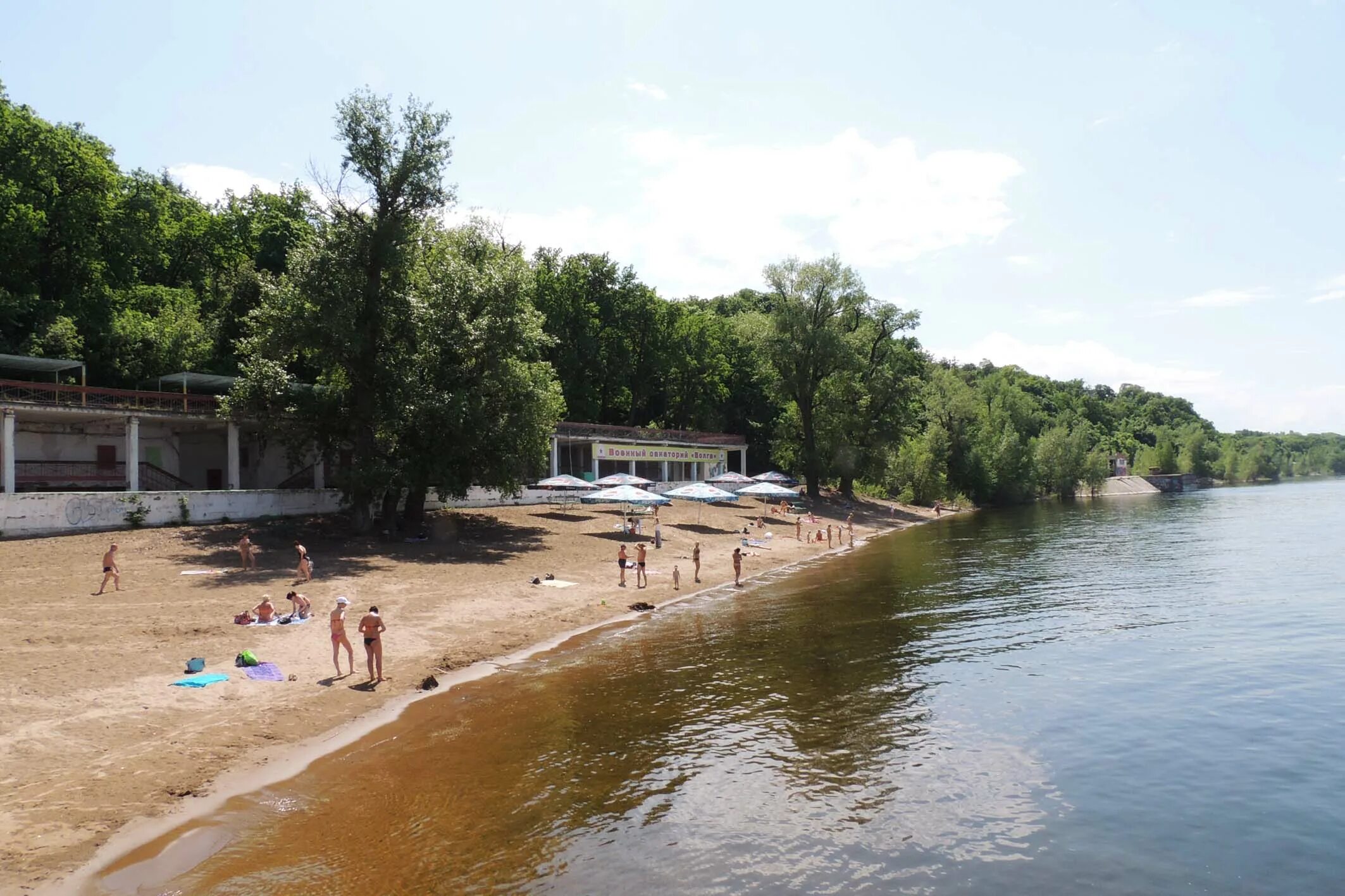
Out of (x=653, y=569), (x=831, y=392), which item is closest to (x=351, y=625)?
(x=653, y=569)

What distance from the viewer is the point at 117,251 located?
5200 centimetres

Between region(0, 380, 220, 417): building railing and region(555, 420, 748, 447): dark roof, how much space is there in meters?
20.1

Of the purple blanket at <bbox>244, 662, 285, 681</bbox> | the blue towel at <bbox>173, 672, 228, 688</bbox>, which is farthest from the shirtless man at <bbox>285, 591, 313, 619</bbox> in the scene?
the blue towel at <bbox>173, 672, 228, 688</bbox>

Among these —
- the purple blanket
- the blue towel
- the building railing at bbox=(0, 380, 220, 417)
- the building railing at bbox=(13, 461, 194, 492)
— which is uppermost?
the building railing at bbox=(0, 380, 220, 417)

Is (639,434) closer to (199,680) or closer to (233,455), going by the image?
(233,455)

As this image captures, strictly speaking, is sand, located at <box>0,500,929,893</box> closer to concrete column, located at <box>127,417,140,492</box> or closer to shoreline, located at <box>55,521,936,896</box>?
shoreline, located at <box>55,521,936,896</box>

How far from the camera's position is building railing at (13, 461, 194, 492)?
34.5 meters

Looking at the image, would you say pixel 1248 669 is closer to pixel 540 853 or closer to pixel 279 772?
pixel 540 853

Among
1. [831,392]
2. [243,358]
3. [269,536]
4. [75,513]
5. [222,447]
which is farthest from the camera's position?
[831,392]

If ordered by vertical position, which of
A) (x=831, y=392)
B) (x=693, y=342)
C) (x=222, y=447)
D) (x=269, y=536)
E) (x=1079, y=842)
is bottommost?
(x=1079, y=842)

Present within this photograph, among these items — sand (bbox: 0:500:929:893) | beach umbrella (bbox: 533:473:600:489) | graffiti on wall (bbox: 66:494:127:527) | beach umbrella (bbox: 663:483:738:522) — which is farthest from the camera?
beach umbrella (bbox: 663:483:738:522)

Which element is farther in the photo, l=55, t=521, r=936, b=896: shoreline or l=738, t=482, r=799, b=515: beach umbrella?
l=738, t=482, r=799, b=515: beach umbrella

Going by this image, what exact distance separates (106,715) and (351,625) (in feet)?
25.3

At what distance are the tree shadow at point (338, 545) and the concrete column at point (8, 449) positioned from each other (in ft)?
21.0
